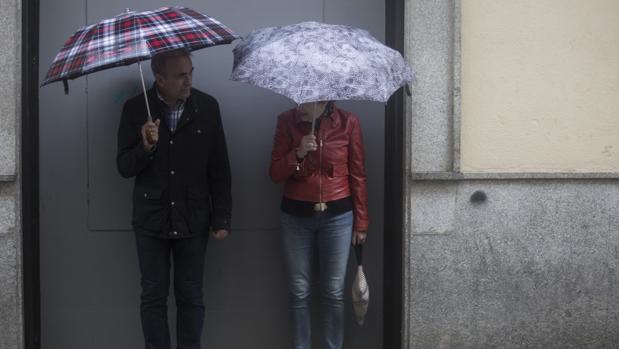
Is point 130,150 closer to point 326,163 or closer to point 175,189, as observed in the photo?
point 175,189

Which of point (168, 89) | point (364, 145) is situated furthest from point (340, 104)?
point (168, 89)

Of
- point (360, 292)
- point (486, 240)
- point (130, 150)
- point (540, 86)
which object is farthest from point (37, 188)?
point (540, 86)

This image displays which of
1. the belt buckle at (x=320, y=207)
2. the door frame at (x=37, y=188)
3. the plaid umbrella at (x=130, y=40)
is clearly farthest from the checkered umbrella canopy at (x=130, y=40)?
the belt buckle at (x=320, y=207)

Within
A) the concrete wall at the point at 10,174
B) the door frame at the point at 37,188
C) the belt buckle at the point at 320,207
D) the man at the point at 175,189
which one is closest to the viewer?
the man at the point at 175,189

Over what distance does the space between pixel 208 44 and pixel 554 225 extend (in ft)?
8.59

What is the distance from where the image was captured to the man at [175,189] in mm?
4191

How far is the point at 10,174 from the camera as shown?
4.46m

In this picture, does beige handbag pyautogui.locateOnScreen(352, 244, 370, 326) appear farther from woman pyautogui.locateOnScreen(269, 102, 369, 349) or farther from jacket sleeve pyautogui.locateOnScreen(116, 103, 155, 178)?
jacket sleeve pyautogui.locateOnScreen(116, 103, 155, 178)

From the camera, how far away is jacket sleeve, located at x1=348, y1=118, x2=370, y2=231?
4465mm

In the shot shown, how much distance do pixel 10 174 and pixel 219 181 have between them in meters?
1.23

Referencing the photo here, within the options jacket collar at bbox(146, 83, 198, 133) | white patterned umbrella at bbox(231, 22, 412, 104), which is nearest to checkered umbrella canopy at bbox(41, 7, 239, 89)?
white patterned umbrella at bbox(231, 22, 412, 104)

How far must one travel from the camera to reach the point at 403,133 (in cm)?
485

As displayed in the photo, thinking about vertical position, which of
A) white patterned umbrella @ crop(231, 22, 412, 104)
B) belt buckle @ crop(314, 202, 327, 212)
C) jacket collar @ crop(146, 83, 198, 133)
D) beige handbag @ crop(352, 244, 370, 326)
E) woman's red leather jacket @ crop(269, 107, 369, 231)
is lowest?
beige handbag @ crop(352, 244, 370, 326)

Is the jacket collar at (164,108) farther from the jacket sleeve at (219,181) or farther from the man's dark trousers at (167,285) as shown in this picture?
the man's dark trousers at (167,285)
